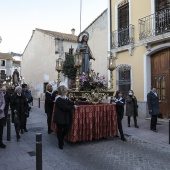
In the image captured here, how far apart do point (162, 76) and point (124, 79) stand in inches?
97.7

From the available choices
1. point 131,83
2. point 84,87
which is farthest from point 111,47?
point 84,87

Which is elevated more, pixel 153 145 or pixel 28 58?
pixel 28 58

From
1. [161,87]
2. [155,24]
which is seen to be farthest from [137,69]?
[155,24]

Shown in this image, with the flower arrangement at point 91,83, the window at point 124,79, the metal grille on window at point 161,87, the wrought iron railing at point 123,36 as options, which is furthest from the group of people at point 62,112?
the wrought iron railing at point 123,36

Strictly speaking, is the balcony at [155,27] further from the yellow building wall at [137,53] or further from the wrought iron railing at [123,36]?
the wrought iron railing at [123,36]

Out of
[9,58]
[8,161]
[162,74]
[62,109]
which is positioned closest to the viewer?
[8,161]

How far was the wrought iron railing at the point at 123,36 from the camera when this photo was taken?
11906 mm

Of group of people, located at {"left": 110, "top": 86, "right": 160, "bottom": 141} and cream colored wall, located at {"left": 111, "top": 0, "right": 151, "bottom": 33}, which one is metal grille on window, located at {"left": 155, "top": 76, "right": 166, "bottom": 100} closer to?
group of people, located at {"left": 110, "top": 86, "right": 160, "bottom": 141}

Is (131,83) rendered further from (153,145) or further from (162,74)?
(153,145)

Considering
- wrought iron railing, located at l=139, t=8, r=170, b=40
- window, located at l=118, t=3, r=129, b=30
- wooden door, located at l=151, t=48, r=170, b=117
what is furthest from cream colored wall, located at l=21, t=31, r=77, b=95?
wooden door, located at l=151, t=48, r=170, b=117

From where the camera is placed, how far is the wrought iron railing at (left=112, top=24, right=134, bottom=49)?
11906 mm

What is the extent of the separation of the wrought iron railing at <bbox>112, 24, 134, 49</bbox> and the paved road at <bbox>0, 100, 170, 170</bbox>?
21.1 feet

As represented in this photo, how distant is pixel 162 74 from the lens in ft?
34.8

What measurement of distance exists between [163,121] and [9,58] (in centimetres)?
5317
